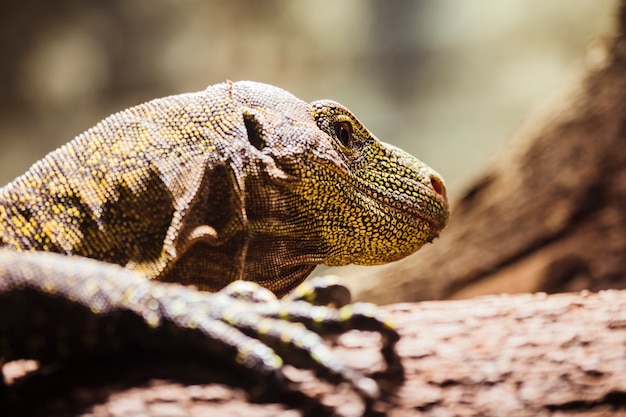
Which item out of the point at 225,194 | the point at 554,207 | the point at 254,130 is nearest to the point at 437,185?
the point at 254,130

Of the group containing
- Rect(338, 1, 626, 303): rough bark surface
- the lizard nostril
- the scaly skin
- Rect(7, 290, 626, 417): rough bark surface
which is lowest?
Rect(7, 290, 626, 417): rough bark surface

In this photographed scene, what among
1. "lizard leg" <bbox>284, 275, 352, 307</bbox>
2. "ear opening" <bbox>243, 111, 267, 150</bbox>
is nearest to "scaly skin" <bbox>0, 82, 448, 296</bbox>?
"ear opening" <bbox>243, 111, 267, 150</bbox>

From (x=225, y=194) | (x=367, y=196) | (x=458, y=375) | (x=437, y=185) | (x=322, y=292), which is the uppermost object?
(x=437, y=185)

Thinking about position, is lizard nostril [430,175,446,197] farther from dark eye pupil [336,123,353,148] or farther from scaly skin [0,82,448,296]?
dark eye pupil [336,123,353,148]

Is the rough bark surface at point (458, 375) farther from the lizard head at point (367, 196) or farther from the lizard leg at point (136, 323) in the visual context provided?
the lizard head at point (367, 196)

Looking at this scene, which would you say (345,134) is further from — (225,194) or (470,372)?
(470,372)

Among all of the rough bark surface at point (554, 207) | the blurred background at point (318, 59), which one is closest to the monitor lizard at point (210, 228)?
the rough bark surface at point (554, 207)

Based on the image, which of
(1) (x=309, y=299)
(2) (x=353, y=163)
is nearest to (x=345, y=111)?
(2) (x=353, y=163)
